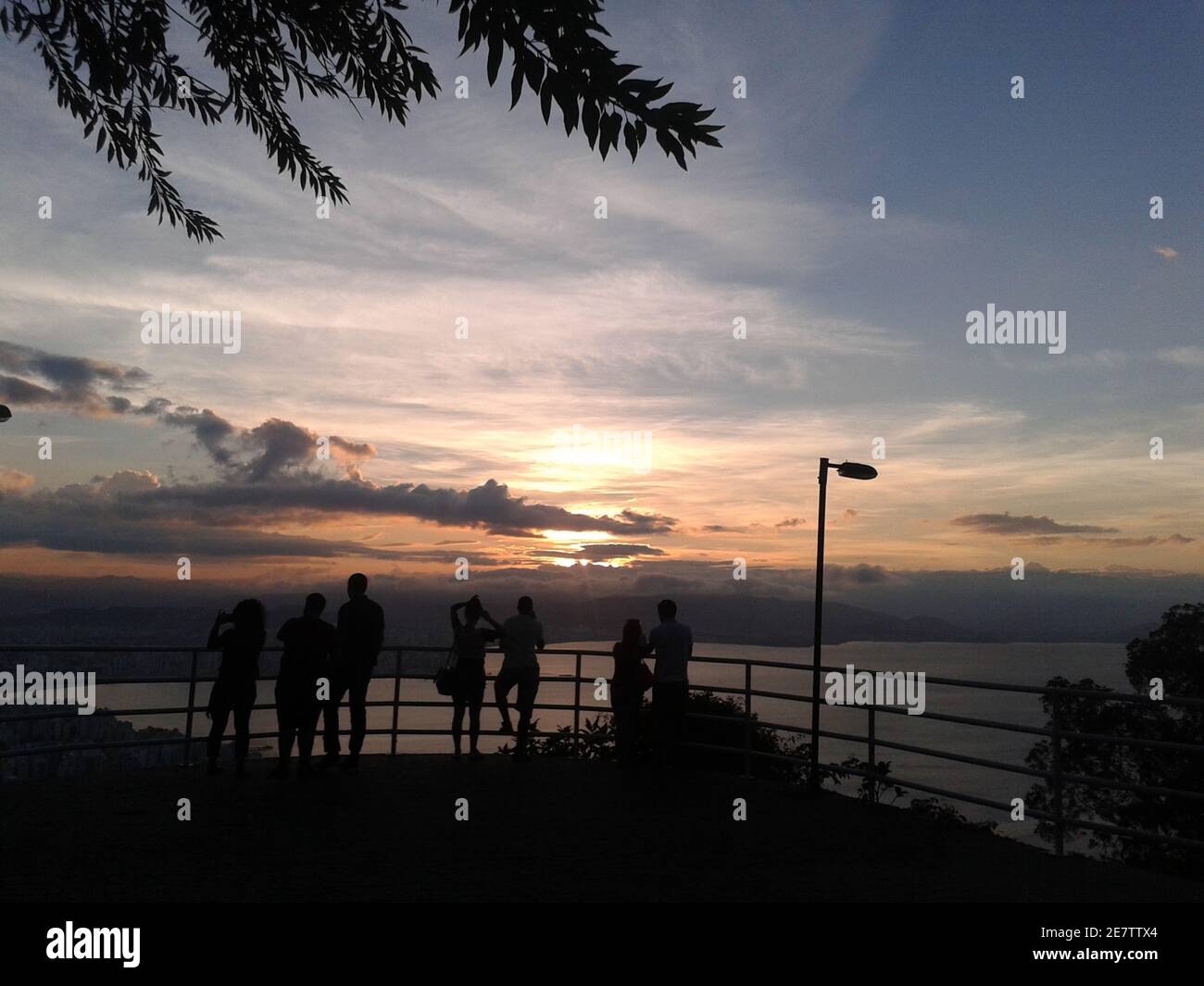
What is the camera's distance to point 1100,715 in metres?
41.4

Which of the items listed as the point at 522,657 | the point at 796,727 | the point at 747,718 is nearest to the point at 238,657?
the point at 522,657

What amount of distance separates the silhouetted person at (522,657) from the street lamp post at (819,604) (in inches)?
146

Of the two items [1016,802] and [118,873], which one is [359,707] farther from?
[1016,802]

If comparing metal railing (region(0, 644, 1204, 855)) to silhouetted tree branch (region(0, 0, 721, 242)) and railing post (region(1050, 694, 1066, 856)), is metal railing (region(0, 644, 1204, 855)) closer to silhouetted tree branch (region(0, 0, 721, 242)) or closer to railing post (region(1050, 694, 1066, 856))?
railing post (region(1050, 694, 1066, 856))

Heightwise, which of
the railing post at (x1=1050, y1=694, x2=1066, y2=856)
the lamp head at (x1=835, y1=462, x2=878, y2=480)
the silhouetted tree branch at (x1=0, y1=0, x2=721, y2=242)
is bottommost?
the railing post at (x1=1050, y1=694, x2=1066, y2=856)

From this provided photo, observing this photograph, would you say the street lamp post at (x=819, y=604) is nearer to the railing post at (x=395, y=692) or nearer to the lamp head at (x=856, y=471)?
the lamp head at (x=856, y=471)

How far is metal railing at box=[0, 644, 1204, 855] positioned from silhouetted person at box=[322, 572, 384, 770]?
87 cm

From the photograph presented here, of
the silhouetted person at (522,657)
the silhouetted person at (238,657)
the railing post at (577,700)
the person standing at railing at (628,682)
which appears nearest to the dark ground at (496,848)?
the silhouetted person at (238,657)

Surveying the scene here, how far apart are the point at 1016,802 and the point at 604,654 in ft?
21.8

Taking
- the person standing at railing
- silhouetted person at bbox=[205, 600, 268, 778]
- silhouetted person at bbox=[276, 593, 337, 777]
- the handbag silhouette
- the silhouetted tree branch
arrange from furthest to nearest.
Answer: the handbag silhouette, the person standing at railing, silhouetted person at bbox=[205, 600, 268, 778], silhouetted person at bbox=[276, 593, 337, 777], the silhouetted tree branch

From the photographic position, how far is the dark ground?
7.51m

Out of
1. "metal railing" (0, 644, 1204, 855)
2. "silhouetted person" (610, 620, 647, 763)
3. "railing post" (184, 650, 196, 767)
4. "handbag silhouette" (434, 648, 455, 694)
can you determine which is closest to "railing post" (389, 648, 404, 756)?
"metal railing" (0, 644, 1204, 855)

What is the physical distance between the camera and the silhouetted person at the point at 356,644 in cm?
1267
